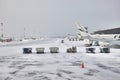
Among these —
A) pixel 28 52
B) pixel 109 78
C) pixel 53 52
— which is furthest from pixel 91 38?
pixel 109 78

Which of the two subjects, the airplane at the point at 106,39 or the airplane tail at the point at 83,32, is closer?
the airplane at the point at 106,39

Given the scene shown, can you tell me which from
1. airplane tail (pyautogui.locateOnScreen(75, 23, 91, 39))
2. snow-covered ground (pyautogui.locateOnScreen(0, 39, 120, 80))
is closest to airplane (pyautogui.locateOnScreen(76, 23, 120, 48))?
airplane tail (pyautogui.locateOnScreen(75, 23, 91, 39))

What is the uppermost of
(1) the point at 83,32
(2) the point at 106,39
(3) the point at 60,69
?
(1) the point at 83,32

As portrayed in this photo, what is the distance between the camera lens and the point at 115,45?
135ft

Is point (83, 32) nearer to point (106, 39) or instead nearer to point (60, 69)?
point (106, 39)

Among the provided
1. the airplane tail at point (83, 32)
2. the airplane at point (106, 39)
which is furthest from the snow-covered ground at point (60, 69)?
the airplane tail at point (83, 32)

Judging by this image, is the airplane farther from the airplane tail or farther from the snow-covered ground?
the snow-covered ground

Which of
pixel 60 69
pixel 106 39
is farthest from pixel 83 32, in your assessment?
pixel 60 69

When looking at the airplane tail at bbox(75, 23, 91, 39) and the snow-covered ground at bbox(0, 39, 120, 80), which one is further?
the airplane tail at bbox(75, 23, 91, 39)

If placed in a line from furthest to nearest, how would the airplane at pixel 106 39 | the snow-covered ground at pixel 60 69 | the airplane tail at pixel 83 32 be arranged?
1. the airplane tail at pixel 83 32
2. the airplane at pixel 106 39
3. the snow-covered ground at pixel 60 69

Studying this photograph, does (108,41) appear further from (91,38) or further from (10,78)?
(10,78)

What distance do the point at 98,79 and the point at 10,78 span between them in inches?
274

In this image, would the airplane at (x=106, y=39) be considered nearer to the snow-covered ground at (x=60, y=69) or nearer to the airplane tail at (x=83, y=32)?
the airplane tail at (x=83, y=32)

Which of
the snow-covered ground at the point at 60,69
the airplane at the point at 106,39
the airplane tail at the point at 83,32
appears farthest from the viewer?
the airplane tail at the point at 83,32
